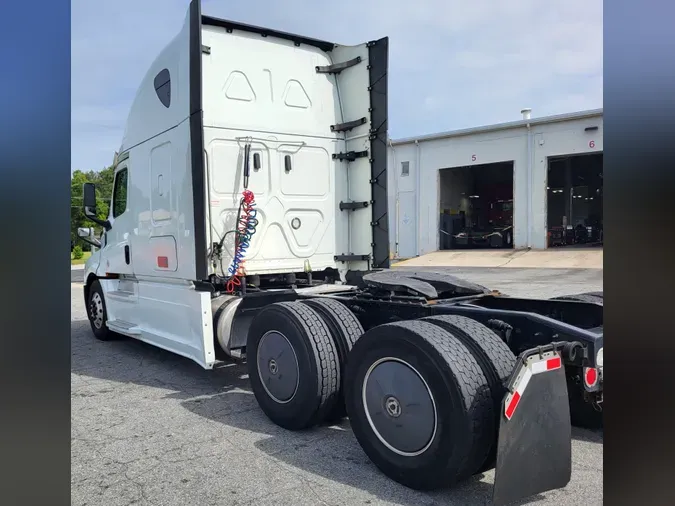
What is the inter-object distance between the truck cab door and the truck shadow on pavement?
118 cm

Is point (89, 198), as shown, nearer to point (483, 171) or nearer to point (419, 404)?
point (419, 404)

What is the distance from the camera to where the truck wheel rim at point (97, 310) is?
26.7 ft

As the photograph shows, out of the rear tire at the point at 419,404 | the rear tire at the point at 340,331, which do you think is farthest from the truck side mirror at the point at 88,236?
the rear tire at the point at 419,404

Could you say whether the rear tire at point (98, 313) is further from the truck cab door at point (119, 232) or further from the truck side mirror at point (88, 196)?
the truck side mirror at point (88, 196)

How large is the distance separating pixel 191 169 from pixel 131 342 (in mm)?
3895

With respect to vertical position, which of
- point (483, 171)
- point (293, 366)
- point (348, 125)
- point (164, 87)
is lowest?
point (293, 366)

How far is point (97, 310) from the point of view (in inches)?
324

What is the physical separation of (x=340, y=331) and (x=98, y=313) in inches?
209

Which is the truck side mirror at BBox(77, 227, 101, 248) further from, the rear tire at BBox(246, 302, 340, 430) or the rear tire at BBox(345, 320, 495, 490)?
the rear tire at BBox(345, 320, 495, 490)

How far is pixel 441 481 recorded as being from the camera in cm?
309

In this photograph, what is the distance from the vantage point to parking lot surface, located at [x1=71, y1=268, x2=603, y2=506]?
10.6 feet

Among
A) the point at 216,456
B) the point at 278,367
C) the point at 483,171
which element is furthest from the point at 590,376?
the point at 483,171

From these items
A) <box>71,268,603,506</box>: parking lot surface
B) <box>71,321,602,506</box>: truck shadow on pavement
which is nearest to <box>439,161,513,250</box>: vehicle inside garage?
<box>71,321,602,506</box>: truck shadow on pavement
